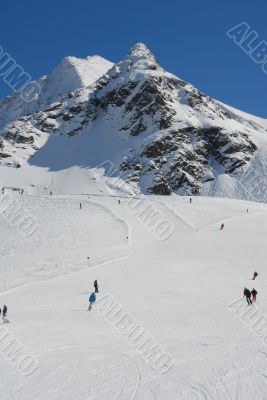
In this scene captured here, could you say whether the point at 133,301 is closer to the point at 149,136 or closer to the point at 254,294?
the point at 254,294

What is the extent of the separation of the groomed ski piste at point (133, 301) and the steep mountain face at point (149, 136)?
66.0 meters

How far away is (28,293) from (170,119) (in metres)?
119

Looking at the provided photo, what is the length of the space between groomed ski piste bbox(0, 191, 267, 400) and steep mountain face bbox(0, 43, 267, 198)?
217 ft

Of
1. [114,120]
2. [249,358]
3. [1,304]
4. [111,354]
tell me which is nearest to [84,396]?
[111,354]

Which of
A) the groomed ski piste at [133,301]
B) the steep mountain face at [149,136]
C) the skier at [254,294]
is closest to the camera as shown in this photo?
the groomed ski piste at [133,301]

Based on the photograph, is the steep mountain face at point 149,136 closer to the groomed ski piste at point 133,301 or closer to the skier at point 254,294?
the groomed ski piste at point 133,301

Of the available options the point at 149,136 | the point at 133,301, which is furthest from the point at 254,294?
the point at 149,136

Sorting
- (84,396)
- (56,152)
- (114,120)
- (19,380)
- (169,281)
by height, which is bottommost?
(19,380)

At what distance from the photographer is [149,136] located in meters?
139

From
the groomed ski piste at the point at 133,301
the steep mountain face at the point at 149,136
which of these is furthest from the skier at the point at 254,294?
the steep mountain face at the point at 149,136

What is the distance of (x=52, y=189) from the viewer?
117250 mm

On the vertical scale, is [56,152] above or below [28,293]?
above

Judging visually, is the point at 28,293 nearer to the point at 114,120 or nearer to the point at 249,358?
the point at 249,358

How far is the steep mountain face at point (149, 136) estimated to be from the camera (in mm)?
125875
